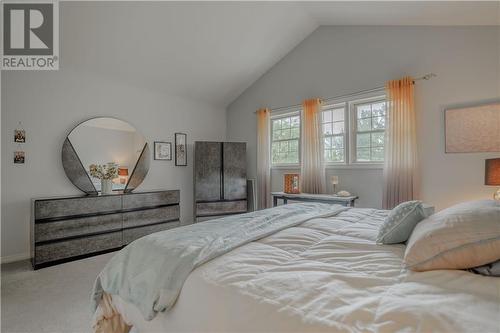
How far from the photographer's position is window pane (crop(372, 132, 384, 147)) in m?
3.57

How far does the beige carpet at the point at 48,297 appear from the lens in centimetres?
179

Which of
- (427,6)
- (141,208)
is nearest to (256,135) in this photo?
(141,208)

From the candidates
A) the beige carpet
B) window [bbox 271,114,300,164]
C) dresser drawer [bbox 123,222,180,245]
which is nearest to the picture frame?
the beige carpet

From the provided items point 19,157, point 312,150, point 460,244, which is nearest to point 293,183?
point 312,150

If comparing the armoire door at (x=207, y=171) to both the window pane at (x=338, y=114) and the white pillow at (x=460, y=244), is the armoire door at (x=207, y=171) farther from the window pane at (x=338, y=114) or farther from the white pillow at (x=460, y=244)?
the white pillow at (x=460, y=244)

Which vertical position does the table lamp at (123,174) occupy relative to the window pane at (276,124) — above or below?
below

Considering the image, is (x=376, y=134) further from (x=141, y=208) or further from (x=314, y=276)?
(x=141, y=208)

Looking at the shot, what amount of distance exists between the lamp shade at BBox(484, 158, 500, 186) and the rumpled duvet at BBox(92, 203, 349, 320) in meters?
1.90

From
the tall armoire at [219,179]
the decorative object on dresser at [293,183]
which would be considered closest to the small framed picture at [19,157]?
the tall armoire at [219,179]

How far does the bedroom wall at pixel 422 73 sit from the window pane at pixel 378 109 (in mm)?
284

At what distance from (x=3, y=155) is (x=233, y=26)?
3366 mm

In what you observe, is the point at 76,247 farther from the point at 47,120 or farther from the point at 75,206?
the point at 47,120

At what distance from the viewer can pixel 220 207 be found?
15.0 ft

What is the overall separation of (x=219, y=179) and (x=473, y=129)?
363cm
